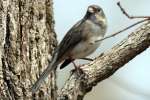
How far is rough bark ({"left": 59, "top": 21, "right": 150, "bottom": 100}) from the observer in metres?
5.29

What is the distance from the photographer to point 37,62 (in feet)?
17.9

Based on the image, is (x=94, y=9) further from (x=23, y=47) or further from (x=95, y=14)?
(x=23, y=47)

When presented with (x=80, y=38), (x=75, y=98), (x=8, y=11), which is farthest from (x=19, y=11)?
(x=80, y=38)

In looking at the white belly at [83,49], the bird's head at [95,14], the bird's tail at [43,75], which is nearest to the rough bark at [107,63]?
the bird's tail at [43,75]

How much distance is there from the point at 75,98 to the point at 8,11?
2.83 feet

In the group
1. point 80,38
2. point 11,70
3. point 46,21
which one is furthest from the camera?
point 80,38

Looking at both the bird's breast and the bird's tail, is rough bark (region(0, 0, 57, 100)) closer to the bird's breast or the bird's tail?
the bird's tail

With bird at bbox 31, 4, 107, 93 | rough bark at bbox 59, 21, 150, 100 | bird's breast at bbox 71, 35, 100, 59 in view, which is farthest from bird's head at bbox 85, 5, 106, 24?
rough bark at bbox 59, 21, 150, 100

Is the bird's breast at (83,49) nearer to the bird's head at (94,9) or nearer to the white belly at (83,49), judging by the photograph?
the white belly at (83,49)

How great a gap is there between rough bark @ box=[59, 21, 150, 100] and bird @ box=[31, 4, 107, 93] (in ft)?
2.51

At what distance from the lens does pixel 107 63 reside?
540 centimetres

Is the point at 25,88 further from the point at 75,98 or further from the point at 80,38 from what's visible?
the point at 80,38

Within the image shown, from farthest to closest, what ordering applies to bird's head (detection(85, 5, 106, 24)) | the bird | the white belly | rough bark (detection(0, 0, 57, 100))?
bird's head (detection(85, 5, 106, 24)) < the white belly < the bird < rough bark (detection(0, 0, 57, 100))

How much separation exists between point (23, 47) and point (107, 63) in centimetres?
67
